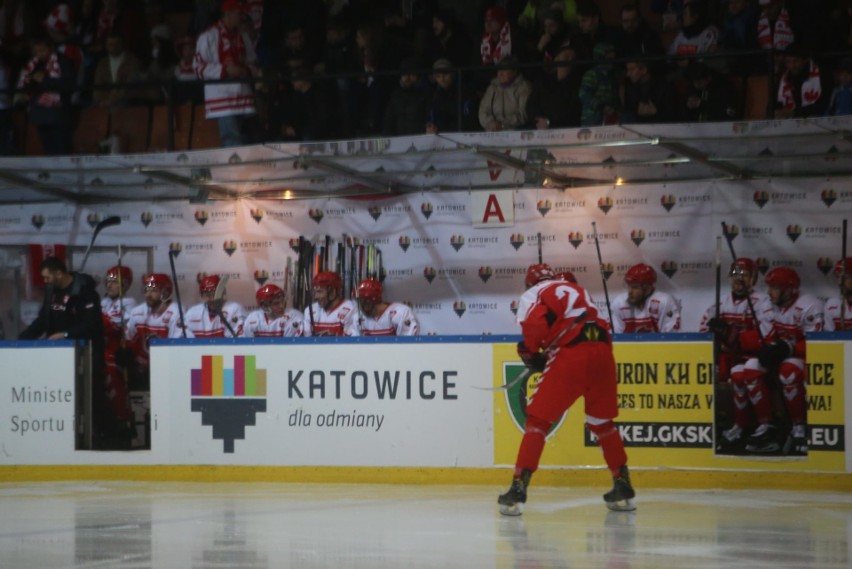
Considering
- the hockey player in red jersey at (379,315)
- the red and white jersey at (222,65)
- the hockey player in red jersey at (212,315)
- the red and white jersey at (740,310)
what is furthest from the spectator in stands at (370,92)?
the red and white jersey at (740,310)

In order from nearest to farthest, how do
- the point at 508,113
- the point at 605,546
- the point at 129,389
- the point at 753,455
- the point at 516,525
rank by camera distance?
the point at 605,546 → the point at 516,525 → the point at 753,455 → the point at 508,113 → the point at 129,389

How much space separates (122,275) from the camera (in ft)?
54.6

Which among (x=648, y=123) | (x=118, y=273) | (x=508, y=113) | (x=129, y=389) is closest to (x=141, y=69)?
(x=118, y=273)

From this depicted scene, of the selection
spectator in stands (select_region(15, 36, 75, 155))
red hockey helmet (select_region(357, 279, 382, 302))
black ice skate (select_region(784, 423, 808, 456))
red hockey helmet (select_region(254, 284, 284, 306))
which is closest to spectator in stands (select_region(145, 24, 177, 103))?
spectator in stands (select_region(15, 36, 75, 155))

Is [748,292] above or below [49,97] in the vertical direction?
below

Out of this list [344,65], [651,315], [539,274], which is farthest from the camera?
[344,65]

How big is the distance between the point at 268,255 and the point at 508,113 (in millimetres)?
4075

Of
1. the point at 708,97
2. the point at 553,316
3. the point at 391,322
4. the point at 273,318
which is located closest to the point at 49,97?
the point at 273,318

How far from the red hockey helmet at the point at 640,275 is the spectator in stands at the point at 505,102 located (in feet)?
6.71

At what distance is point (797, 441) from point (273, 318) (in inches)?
244

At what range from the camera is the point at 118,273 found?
16641mm

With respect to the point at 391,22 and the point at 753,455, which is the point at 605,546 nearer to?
the point at 753,455

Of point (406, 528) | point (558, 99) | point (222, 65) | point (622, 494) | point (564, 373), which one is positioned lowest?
point (406, 528)

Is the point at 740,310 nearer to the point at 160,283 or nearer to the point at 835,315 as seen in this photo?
the point at 835,315
